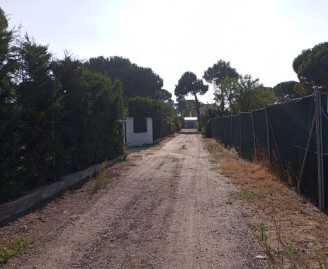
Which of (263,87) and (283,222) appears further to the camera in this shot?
(263,87)

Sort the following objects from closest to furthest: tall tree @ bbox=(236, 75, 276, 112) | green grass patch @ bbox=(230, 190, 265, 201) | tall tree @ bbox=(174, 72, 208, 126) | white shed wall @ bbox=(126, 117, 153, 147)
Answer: green grass patch @ bbox=(230, 190, 265, 201)
white shed wall @ bbox=(126, 117, 153, 147)
tall tree @ bbox=(236, 75, 276, 112)
tall tree @ bbox=(174, 72, 208, 126)

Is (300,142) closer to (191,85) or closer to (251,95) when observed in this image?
(251,95)

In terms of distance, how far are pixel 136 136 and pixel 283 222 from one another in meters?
24.7

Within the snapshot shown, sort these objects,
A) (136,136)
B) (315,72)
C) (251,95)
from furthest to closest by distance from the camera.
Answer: (315,72) < (251,95) < (136,136)

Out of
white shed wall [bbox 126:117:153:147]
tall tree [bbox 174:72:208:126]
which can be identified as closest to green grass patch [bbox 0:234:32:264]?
white shed wall [bbox 126:117:153:147]

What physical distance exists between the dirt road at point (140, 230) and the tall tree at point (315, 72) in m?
32.2

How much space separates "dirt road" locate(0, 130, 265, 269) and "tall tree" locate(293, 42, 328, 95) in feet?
106

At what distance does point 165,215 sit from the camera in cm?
722

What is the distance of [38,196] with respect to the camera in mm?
8695

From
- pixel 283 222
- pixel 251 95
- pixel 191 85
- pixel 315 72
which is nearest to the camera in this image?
pixel 283 222

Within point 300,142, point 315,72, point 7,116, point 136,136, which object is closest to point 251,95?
point 315,72

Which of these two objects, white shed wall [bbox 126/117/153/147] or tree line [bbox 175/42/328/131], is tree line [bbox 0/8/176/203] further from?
tree line [bbox 175/42/328/131]

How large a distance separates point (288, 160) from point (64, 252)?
20.2 feet

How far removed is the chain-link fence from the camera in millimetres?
7309
